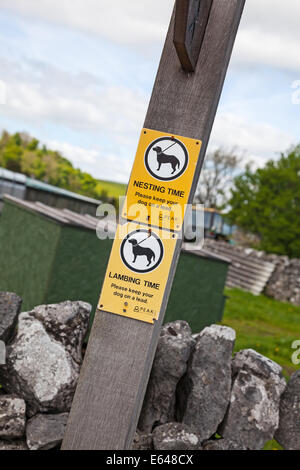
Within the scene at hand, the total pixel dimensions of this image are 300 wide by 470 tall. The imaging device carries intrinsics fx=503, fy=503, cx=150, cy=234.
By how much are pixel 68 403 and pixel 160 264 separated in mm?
1377

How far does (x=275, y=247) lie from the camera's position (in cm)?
1809

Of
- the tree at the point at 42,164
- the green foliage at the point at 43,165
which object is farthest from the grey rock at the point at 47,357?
the tree at the point at 42,164

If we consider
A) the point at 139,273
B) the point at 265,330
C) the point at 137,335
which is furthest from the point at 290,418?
the point at 265,330

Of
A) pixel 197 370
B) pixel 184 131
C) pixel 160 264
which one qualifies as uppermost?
pixel 184 131

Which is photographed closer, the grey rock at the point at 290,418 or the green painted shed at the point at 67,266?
the grey rock at the point at 290,418

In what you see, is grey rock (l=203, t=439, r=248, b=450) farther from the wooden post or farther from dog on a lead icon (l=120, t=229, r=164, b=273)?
dog on a lead icon (l=120, t=229, r=164, b=273)

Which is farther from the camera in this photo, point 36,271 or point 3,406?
point 36,271

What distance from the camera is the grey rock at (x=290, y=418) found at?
364 centimetres

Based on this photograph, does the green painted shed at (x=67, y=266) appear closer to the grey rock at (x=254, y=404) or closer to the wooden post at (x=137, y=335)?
the grey rock at (x=254, y=404)

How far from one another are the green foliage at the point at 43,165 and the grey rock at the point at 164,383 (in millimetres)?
48499

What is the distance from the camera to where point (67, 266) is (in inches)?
207

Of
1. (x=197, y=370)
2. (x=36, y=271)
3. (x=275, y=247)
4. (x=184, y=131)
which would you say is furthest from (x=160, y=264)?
(x=275, y=247)

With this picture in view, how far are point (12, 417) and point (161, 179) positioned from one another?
1837mm
